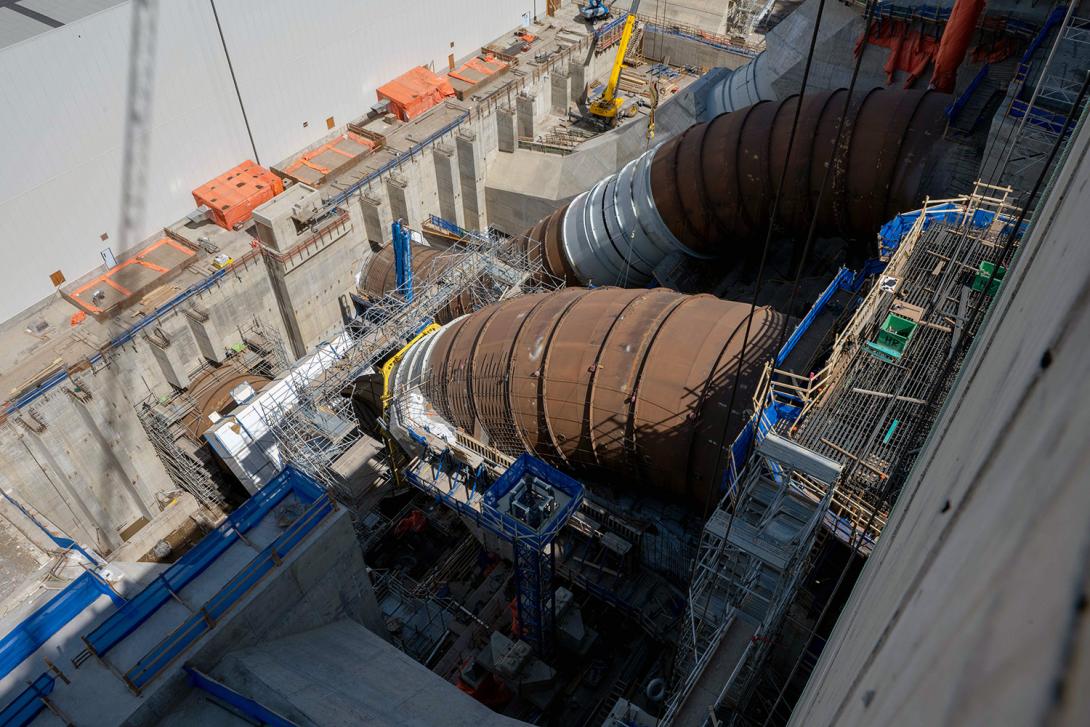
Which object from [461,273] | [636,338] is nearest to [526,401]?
[636,338]

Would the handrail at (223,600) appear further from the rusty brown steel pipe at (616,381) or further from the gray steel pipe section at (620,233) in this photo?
the gray steel pipe section at (620,233)

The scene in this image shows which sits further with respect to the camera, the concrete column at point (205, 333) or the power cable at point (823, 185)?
the concrete column at point (205, 333)

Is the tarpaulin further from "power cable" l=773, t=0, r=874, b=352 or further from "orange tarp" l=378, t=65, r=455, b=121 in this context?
"orange tarp" l=378, t=65, r=455, b=121

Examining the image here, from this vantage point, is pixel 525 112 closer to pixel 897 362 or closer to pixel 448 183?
pixel 448 183

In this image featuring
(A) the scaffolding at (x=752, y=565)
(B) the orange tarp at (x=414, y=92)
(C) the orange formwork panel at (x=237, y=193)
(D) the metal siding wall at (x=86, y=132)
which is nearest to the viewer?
(A) the scaffolding at (x=752, y=565)

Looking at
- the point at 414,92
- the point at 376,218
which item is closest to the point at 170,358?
the point at 376,218

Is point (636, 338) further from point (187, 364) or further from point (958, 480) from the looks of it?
point (187, 364)

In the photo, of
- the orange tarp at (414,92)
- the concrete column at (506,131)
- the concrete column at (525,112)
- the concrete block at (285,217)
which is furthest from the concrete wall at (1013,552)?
the concrete column at (525,112)
